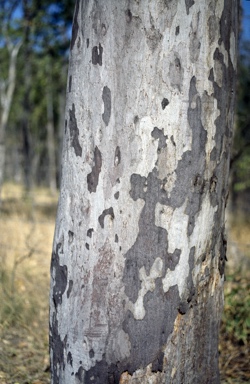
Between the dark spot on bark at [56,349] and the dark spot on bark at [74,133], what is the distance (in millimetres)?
730

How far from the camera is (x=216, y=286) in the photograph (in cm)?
195

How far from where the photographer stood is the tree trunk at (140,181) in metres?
1.73

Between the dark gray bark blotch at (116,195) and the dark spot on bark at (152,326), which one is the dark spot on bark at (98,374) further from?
the dark gray bark blotch at (116,195)

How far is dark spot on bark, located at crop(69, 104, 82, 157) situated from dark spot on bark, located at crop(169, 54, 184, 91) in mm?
434

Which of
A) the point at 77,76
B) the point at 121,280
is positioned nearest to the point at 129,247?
the point at 121,280

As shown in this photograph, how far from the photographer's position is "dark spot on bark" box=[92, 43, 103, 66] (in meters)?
1.76

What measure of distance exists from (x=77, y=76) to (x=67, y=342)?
3.71 ft

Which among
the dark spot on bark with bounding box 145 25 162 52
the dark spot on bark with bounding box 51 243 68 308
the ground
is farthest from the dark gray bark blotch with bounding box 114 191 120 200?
the ground

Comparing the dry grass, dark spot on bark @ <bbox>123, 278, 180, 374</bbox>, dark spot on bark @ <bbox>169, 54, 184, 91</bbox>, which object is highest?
dark spot on bark @ <bbox>169, 54, 184, 91</bbox>

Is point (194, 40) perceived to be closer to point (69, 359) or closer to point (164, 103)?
point (164, 103)

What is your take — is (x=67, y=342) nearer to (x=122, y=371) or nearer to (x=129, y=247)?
(x=122, y=371)

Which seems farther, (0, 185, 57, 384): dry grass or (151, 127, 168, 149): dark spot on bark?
(0, 185, 57, 384): dry grass

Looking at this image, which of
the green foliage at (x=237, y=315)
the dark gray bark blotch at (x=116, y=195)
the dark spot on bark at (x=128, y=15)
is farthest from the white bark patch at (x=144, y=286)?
the green foliage at (x=237, y=315)

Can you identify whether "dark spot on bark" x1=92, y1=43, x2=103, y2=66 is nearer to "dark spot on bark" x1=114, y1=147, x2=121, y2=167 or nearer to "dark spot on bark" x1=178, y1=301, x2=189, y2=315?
"dark spot on bark" x1=114, y1=147, x2=121, y2=167
